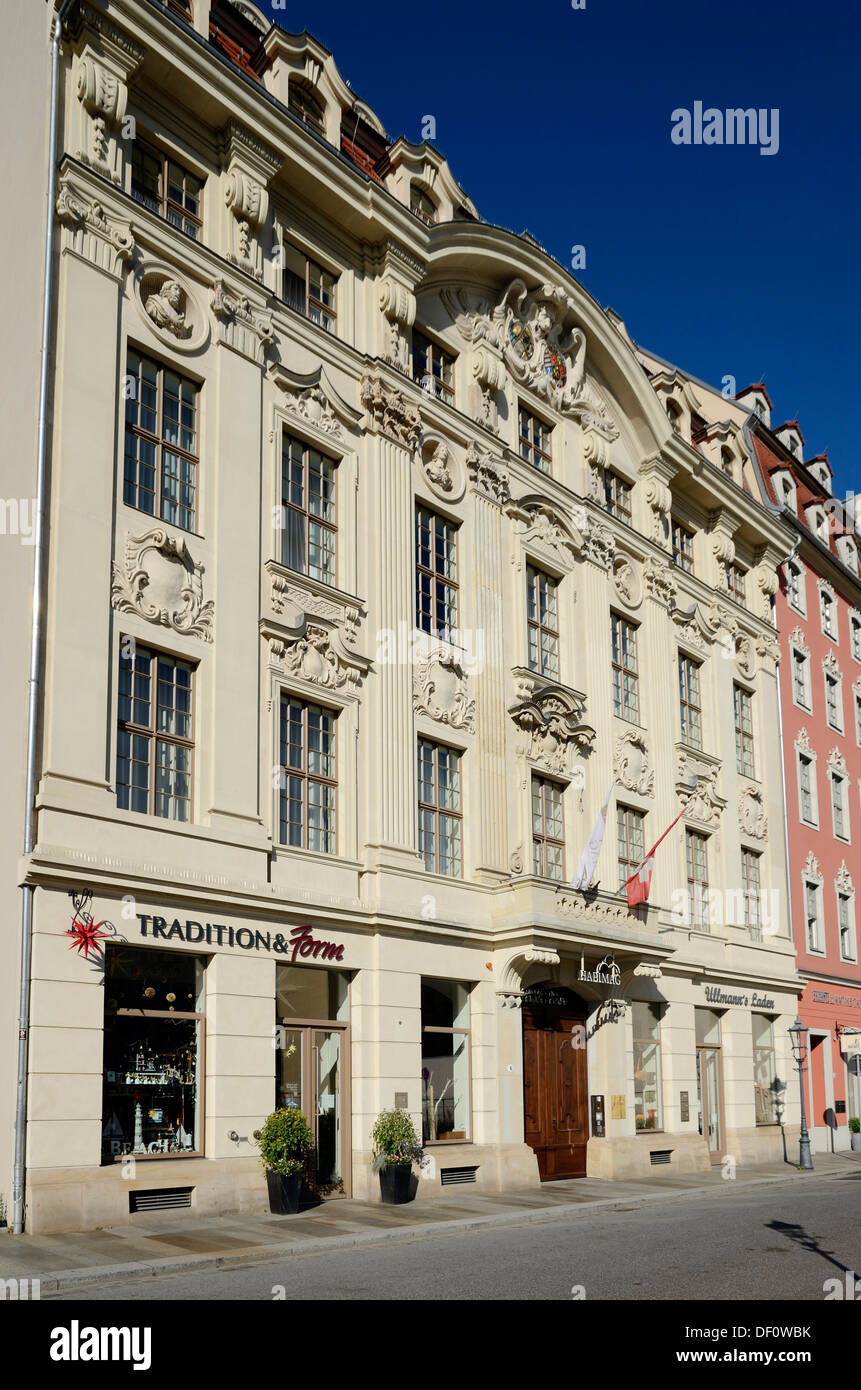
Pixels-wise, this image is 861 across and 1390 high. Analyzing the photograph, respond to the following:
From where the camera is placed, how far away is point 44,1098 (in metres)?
17.2

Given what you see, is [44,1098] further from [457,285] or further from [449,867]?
[457,285]

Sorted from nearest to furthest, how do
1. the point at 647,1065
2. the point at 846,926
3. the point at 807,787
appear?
the point at 647,1065 < the point at 807,787 < the point at 846,926

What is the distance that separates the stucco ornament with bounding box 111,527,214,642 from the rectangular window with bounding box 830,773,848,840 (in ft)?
93.9

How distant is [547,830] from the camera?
92.5ft

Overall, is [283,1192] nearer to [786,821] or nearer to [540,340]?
[540,340]

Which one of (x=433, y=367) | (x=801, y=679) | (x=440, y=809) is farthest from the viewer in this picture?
(x=801, y=679)

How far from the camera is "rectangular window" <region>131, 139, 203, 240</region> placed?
877 inches

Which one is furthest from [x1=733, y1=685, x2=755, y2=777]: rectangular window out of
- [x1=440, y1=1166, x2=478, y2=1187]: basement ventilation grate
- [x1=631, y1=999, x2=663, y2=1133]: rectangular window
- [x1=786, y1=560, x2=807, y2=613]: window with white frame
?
[x1=440, y1=1166, x2=478, y2=1187]: basement ventilation grate

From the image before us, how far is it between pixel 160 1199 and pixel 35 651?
7564 millimetres

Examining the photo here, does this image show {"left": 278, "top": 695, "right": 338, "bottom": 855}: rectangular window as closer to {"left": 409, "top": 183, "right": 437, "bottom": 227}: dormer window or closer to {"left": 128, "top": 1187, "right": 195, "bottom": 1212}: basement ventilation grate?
{"left": 128, "top": 1187, "right": 195, "bottom": 1212}: basement ventilation grate

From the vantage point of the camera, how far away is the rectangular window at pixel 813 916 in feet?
134

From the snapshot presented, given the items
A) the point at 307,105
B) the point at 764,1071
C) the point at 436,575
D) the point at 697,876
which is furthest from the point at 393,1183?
the point at 307,105

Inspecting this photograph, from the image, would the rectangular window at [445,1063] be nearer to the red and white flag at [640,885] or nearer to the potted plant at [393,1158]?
the potted plant at [393,1158]

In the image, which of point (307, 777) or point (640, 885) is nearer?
point (307, 777)
